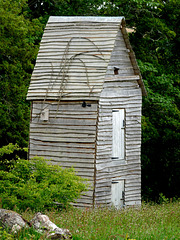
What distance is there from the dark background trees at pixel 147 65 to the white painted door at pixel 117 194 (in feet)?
20.7

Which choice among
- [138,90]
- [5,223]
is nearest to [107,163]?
[138,90]

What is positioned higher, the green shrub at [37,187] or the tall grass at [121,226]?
the tall grass at [121,226]

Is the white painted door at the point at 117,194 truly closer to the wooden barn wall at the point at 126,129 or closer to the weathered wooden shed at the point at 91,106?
the weathered wooden shed at the point at 91,106

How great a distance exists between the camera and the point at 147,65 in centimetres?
2342

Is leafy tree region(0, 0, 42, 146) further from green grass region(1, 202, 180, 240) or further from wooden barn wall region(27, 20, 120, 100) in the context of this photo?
green grass region(1, 202, 180, 240)

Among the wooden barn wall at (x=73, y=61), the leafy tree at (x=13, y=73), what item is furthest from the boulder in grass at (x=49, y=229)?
the leafy tree at (x=13, y=73)

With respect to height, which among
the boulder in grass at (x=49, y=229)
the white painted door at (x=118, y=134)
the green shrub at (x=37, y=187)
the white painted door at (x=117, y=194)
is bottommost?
the white painted door at (x=117, y=194)

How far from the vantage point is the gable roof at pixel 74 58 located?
13789mm

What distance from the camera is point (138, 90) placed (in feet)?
52.4

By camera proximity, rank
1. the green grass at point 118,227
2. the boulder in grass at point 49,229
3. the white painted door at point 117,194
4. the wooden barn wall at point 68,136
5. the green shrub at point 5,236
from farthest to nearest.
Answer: the white painted door at point 117,194, the wooden barn wall at point 68,136, the green grass at point 118,227, the boulder in grass at point 49,229, the green shrub at point 5,236

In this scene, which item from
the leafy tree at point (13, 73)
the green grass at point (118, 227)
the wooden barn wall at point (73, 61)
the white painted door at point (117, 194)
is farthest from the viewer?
the leafy tree at point (13, 73)

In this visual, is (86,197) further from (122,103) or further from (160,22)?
(160,22)

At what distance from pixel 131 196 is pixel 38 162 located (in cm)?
511

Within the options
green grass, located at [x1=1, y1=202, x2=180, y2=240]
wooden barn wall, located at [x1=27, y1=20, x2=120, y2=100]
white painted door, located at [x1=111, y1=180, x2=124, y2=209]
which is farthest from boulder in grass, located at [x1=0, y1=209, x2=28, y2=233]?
white painted door, located at [x1=111, y1=180, x2=124, y2=209]
